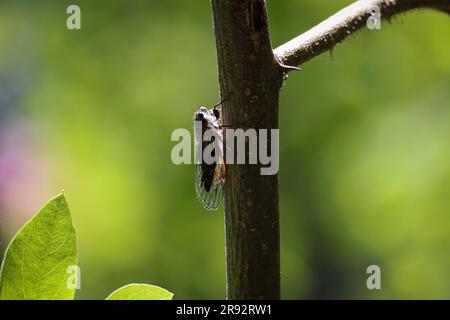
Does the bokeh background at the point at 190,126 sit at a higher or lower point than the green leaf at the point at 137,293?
higher

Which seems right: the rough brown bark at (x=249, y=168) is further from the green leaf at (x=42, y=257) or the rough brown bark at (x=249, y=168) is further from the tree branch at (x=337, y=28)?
the green leaf at (x=42, y=257)

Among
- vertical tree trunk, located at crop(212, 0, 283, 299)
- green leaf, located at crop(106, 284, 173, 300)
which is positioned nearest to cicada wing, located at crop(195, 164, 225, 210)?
vertical tree trunk, located at crop(212, 0, 283, 299)

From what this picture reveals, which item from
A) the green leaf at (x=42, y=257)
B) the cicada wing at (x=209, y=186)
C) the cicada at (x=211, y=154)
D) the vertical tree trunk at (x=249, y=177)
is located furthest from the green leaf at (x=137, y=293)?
the cicada wing at (x=209, y=186)

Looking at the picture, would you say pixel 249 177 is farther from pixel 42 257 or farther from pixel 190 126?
pixel 190 126

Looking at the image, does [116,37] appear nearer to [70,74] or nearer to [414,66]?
[70,74]

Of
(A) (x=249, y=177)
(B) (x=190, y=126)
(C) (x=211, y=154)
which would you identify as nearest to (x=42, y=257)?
(A) (x=249, y=177)

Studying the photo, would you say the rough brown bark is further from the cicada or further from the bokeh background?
the bokeh background

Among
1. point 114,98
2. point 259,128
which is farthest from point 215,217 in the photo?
point 259,128
